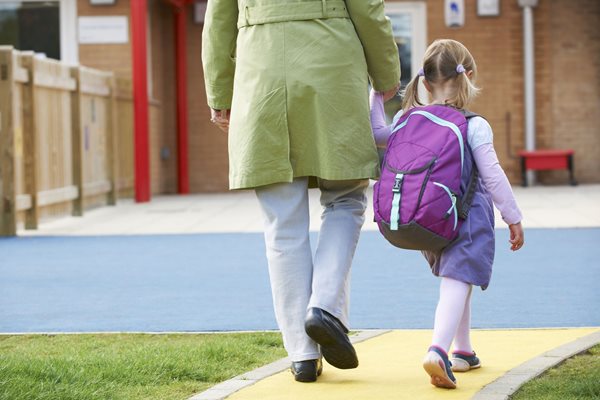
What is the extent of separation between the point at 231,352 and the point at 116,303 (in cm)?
208

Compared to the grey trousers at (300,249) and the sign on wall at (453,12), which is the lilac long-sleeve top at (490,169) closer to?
the grey trousers at (300,249)

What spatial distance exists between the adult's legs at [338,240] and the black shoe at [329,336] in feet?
0.28

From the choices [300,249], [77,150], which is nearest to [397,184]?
[300,249]

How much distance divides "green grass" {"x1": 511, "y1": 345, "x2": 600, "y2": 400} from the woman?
61 cm

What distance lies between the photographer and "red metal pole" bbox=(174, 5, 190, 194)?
742 inches

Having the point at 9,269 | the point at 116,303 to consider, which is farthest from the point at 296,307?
the point at 9,269

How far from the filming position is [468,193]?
437cm

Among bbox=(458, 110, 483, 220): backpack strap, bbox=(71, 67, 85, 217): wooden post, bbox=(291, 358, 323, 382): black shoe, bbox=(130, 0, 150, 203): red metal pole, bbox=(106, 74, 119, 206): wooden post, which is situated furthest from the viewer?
bbox=(130, 0, 150, 203): red metal pole

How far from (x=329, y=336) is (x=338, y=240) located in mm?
389

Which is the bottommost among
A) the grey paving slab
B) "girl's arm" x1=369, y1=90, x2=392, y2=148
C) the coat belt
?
the grey paving slab

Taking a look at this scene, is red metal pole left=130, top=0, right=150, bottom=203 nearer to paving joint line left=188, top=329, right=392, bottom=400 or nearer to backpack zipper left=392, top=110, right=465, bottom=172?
paving joint line left=188, top=329, right=392, bottom=400

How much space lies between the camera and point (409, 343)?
533 centimetres

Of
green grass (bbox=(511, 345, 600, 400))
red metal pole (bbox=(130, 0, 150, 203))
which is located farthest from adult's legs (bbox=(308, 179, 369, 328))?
red metal pole (bbox=(130, 0, 150, 203))

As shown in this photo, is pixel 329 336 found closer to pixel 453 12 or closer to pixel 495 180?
pixel 495 180
